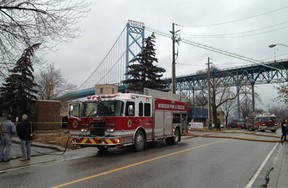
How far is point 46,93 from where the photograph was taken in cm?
5628

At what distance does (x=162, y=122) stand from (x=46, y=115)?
60.6ft

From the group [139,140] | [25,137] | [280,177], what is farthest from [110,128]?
[280,177]

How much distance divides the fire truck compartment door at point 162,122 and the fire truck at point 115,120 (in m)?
0.05

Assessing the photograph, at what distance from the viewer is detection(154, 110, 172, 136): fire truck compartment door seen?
16281 millimetres

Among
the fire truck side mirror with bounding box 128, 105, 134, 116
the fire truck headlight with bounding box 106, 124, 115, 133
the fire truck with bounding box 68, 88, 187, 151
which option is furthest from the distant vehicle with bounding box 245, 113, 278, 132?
the fire truck headlight with bounding box 106, 124, 115, 133

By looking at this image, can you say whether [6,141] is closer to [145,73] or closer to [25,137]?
[25,137]

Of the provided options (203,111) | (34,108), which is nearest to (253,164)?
(34,108)

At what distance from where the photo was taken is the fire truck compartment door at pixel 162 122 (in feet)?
53.4

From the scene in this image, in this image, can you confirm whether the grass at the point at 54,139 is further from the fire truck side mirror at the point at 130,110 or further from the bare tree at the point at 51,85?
the bare tree at the point at 51,85

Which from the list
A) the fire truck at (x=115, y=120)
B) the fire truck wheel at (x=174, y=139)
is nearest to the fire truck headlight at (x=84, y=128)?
the fire truck at (x=115, y=120)

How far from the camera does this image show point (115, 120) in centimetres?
1299

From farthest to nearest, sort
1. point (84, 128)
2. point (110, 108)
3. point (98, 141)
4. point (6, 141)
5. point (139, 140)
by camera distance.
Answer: point (139, 140) → point (84, 128) → point (110, 108) → point (98, 141) → point (6, 141)

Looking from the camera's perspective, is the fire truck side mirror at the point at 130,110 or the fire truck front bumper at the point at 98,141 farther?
the fire truck side mirror at the point at 130,110

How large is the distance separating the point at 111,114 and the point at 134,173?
469 cm
